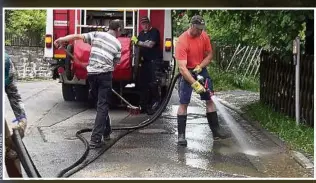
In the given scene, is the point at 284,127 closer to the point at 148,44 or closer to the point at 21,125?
the point at 148,44

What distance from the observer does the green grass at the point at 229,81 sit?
24.2 ft

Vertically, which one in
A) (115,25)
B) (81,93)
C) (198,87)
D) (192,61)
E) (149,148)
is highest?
(115,25)

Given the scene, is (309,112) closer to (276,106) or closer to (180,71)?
(276,106)

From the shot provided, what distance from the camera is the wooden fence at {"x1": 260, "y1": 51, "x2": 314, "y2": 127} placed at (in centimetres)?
770

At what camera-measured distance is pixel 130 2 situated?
5.65 metres

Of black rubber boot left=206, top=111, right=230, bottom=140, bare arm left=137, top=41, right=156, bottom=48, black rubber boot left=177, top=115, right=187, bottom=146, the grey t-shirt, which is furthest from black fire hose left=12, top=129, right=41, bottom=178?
bare arm left=137, top=41, right=156, bottom=48

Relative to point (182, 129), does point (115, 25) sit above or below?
above

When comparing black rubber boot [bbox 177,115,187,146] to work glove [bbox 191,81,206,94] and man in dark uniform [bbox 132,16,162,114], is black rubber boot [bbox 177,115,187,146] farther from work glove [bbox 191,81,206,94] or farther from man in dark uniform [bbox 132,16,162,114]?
man in dark uniform [bbox 132,16,162,114]

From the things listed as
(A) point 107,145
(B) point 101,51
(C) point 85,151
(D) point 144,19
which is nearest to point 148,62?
(D) point 144,19

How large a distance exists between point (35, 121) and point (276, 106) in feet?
12.2

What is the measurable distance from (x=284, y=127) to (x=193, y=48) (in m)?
1.95

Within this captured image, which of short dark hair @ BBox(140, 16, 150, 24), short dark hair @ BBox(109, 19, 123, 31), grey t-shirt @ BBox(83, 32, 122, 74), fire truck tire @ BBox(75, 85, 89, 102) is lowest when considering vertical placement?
fire truck tire @ BBox(75, 85, 89, 102)

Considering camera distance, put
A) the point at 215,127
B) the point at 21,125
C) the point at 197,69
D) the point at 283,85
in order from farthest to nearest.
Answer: the point at 283,85
the point at 215,127
the point at 197,69
the point at 21,125

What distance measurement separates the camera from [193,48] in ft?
22.3
